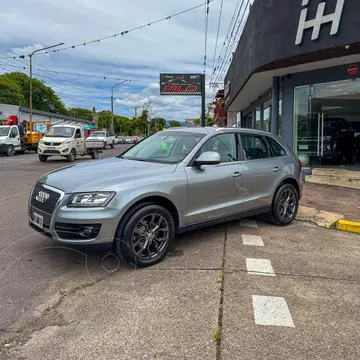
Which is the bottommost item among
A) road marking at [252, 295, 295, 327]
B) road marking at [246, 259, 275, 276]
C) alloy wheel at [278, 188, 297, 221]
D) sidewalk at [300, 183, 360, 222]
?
road marking at [252, 295, 295, 327]

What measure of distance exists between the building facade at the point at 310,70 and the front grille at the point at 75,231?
7297 mm

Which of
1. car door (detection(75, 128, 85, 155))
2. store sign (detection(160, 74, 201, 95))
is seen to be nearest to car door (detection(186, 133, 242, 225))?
car door (detection(75, 128, 85, 155))

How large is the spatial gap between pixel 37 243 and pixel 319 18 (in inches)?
308

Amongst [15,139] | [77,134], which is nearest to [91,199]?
[77,134]

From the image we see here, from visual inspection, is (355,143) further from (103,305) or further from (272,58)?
(103,305)

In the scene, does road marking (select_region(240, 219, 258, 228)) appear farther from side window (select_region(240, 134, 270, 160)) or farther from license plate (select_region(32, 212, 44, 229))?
license plate (select_region(32, 212, 44, 229))

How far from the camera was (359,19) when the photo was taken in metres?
8.19

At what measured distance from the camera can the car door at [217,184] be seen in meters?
4.87

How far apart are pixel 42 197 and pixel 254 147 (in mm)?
3297

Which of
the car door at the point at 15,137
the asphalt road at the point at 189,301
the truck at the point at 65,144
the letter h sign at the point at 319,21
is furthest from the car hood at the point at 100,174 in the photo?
the car door at the point at 15,137

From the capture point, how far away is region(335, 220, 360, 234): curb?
6275 mm

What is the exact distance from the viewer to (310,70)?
11648 mm

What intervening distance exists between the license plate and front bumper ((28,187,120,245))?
270 millimetres

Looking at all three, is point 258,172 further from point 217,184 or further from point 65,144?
point 65,144
